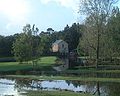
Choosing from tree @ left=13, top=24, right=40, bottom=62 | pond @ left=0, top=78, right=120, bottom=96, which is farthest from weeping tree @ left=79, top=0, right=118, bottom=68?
pond @ left=0, top=78, right=120, bottom=96

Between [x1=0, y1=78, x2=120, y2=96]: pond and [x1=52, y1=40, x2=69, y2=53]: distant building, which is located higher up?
[x1=52, y1=40, x2=69, y2=53]: distant building

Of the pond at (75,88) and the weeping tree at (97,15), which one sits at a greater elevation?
the weeping tree at (97,15)

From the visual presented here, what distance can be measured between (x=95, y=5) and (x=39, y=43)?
66.2 feet

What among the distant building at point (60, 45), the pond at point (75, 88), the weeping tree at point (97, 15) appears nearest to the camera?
the pond at point (75, 88)

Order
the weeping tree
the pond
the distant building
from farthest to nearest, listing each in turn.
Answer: the distant building → the weeping tree → the pond

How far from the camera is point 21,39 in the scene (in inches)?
3597

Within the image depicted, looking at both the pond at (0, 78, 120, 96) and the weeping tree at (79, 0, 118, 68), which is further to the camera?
the weeping tree at (79, 0, 118, 68)

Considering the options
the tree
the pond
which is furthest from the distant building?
the pond

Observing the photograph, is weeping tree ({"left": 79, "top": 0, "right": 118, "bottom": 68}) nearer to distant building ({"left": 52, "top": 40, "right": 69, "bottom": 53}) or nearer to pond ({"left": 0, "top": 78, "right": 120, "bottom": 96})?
pond ({"left": 0, "top": 78, "right": 120, "bottom": 96})

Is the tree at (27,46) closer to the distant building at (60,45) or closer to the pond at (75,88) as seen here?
the pond at (75,88)

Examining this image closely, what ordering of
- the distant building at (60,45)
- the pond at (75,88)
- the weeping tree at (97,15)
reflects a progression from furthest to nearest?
the distant building at (60,45) → the weeping tree at (97,15) → the pond at (75,88)

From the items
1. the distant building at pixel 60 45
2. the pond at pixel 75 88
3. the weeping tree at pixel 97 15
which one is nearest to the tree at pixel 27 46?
the weeping tree at pixel 97 15

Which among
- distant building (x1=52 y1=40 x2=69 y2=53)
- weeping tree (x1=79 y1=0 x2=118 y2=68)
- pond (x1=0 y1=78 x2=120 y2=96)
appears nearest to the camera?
pond (x1=0 y1=78 x2=120 y2=96)

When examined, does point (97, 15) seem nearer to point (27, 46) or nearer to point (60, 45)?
point (27, 46)
